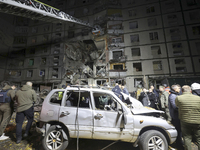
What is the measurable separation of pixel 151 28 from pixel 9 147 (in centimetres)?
2261

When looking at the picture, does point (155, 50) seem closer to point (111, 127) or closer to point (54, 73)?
point (111, 127)

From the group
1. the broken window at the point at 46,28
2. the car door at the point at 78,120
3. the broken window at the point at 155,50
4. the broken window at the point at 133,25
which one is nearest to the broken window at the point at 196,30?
the broken window at the point at 155,50

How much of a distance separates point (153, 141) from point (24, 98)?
478 cm

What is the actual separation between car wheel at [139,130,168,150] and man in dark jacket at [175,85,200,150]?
55 centimetres

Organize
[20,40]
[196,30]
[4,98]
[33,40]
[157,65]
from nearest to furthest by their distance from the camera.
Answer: [4,98], [196,30], [157,65], [33,40], [20,40]

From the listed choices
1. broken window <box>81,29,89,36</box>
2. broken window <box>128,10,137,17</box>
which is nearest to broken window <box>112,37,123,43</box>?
broken window <box>128,10,137,17</box>

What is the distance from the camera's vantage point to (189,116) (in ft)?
7.60

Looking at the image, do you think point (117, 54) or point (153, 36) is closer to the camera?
point (153, 36)

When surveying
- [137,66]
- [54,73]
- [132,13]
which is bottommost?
[54,73]

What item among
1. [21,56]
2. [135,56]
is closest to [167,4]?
[135,56]

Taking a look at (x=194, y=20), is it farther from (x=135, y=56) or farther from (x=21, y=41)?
(x=21, y=41)

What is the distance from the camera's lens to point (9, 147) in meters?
3.06

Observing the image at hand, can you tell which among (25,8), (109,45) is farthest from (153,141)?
(25,8)

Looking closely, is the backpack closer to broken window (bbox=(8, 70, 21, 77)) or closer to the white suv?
the white suv
